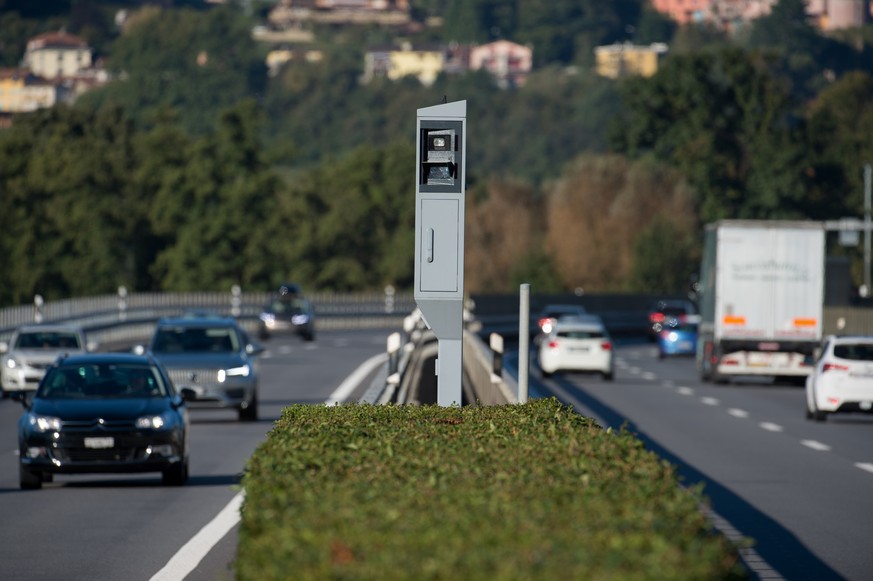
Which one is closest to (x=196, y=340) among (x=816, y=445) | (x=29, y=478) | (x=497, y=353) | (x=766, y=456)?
(x=497, y=353)

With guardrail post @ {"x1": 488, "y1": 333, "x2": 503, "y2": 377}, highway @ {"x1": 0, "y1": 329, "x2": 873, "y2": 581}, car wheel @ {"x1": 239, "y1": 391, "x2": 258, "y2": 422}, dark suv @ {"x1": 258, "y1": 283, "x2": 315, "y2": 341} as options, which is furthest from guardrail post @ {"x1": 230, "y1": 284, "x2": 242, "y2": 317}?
guardrail post @ {"x1": 488, "y1": 333, "x2": 503, "y2": 377}

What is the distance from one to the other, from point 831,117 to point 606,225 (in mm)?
27827

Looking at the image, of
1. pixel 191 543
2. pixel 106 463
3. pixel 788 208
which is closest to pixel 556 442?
pixel 191 543

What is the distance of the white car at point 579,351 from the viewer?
144ft

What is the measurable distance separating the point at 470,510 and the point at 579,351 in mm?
36453

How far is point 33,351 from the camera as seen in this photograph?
115 feet

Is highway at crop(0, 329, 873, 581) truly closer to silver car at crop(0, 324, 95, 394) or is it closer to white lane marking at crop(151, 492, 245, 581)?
white lane marking at crop(151, 492, 245, 581)

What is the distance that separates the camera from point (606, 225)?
108m

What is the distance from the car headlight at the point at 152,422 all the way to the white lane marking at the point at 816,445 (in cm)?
963

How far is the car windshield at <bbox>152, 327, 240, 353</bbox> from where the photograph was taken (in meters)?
30.0

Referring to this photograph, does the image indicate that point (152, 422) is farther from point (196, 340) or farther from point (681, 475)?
point (196, 340)

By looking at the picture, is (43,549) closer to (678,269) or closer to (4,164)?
(678,269)

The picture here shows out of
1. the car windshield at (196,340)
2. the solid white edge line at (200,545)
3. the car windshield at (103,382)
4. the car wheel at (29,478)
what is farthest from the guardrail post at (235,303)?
the solid white edge line at (200,545)

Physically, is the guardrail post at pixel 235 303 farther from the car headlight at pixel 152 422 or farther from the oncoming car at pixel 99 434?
the car headlight at pixel 152 422
